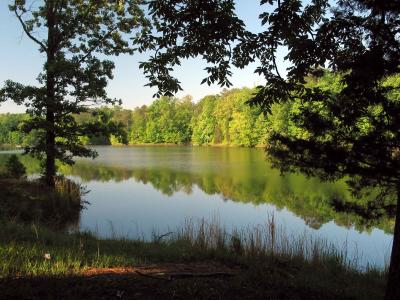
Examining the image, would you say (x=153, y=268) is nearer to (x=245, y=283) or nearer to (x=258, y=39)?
(x=245, y=283)

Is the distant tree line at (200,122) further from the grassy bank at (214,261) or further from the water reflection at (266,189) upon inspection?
the grassy bank at (214,261)

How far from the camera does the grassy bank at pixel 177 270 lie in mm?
4348

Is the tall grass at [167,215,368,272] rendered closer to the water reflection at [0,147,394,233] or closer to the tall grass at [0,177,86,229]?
the water reflection at [0,147,394,233]

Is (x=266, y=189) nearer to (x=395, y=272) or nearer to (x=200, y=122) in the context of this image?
(x=395, y=272)

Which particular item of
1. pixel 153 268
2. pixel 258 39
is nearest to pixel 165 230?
pixel 153 268

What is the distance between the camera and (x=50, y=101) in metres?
14.9

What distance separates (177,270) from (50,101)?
1129 cm

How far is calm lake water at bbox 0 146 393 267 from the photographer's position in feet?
40.1

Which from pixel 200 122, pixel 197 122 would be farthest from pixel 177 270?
pixel 197 122

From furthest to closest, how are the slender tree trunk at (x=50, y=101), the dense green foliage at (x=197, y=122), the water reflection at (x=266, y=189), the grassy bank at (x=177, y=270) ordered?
the dense green foliage at (x=197, y=122) < the slender tree trunk at (x=50, y=101) < the water reflection at (x=266, y=189) < the grassy bank at (x=177, y=270)

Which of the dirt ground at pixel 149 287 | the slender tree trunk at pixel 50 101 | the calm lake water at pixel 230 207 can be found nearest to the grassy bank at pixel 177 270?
the dirt ground at pixel 149 287

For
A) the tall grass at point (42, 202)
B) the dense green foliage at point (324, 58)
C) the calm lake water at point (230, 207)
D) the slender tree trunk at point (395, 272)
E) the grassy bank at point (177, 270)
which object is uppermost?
the dense green foliage at point (324, 58)

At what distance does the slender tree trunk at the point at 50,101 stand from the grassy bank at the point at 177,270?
22.2 feet

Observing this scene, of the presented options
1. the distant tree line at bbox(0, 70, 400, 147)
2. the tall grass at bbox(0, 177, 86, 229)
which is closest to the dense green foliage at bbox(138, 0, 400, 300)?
the tall grass at bbox(0, 177, 86, 229)
